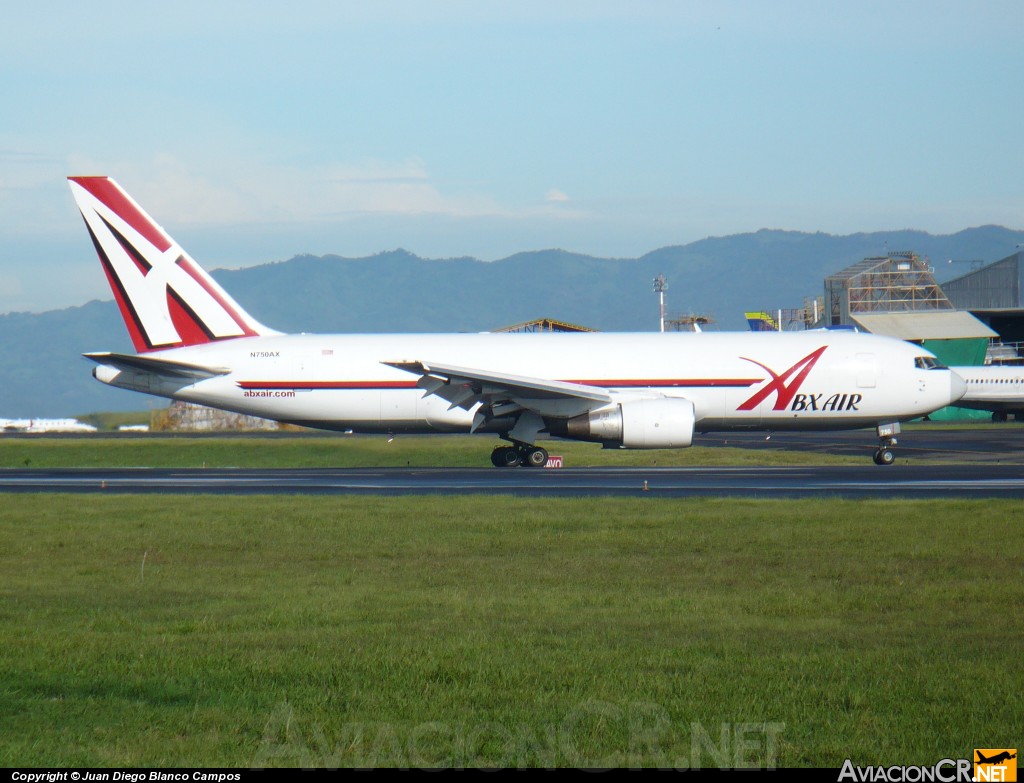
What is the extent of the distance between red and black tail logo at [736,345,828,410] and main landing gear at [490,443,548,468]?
584 centimetres

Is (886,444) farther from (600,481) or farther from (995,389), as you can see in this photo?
(995,389)

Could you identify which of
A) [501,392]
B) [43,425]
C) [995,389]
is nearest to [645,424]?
[501,392]

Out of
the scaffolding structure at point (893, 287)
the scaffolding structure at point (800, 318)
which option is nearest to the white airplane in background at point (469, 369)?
the scaffolding structure at point (800, 318)

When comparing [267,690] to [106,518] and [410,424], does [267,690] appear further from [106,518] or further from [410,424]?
[410,424]

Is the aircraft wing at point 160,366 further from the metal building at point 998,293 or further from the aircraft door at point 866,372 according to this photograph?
the metal building at point 998,293

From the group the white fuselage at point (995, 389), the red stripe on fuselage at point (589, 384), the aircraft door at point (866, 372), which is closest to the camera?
the red stripe on fuselage at point (589, 384)

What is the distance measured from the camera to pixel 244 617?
10062mm

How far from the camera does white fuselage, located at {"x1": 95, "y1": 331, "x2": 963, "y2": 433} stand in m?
31.8

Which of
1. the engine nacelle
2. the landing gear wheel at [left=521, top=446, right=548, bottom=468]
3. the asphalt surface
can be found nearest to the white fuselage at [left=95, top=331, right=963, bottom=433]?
the landing gear wheel at [left=521, top=446, right=548, bottom=468]

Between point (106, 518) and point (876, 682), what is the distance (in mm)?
14561

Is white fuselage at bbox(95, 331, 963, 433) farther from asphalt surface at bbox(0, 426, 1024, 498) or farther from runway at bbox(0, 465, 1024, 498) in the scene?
runway at bbox(0, 465, 1024, 498)

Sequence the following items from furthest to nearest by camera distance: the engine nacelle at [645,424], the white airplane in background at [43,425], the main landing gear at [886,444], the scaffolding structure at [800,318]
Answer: the scaffolding structure at [800,318], the white airplane in background at [43,425], the main landing gear at [886,444], the engine nacelle at [645,424]

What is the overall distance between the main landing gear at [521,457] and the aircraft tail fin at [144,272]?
918cm

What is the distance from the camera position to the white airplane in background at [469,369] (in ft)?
104
